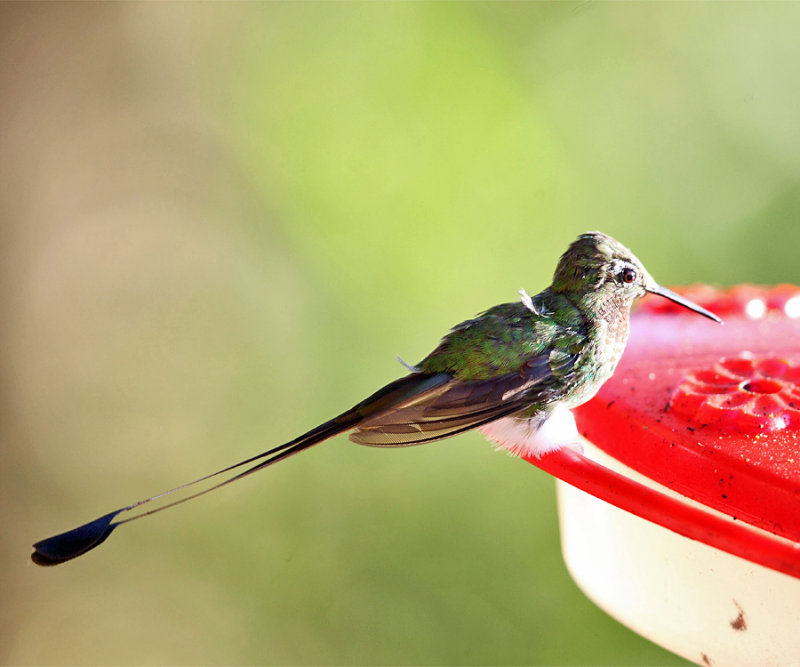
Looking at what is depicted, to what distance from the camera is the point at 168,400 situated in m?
3.94

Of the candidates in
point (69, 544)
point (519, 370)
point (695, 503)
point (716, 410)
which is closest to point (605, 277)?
point (519, 370)

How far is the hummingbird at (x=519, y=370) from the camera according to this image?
156cm

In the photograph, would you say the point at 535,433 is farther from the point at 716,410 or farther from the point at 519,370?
the point at 716,410

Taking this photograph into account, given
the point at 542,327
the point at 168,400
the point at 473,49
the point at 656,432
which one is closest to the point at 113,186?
the point at 168,400

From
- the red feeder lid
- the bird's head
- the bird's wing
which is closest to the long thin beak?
the bird's head

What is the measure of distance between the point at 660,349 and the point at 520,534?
1.72 metres

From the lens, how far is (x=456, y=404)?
5.30 ft

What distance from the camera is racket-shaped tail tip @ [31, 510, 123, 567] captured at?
1.41m

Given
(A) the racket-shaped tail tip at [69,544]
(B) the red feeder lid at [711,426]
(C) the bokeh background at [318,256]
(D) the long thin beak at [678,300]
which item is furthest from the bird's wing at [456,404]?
(C) the bokeh background at [318,256]

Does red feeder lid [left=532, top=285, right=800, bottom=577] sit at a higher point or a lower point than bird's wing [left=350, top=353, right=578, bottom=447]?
lower

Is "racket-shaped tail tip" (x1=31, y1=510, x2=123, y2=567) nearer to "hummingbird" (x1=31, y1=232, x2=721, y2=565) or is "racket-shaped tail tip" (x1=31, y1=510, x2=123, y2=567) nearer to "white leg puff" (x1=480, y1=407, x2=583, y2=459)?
"hummingbird" (x1=31, y1=232, x2=721, y2=565)

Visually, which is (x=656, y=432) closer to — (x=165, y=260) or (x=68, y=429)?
(x=165, y=260)

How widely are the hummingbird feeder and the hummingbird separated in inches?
3.7

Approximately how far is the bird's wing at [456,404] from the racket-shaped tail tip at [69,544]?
0.43 meters
